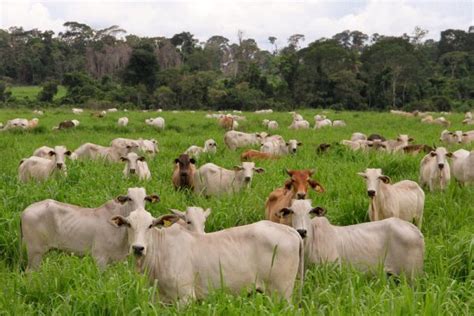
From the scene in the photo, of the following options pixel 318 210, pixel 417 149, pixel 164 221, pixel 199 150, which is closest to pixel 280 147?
pixel 199 150

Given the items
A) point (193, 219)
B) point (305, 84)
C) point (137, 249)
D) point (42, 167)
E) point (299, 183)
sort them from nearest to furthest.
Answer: point (137, 249) → point (193, 219) → point (299, 183) → point (42, 167) → point (305, 84)

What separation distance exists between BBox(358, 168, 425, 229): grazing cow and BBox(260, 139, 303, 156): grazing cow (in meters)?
6.61

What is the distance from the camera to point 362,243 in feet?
18.5

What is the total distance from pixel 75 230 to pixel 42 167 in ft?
13.7

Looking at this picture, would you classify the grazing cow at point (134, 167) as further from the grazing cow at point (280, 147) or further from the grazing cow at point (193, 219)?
the grazing cow at point (280, 147)

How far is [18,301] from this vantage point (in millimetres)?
3914

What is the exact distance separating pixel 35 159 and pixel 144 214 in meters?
6.00

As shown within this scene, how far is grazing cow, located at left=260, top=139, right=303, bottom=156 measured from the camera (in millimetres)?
14016

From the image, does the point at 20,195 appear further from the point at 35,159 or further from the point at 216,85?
the point at 216,85

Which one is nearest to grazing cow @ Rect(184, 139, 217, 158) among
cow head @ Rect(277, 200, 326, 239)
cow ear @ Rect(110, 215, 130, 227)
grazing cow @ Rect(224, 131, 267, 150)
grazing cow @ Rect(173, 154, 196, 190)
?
grazing cow @ Rect(224, 131, 267, 150)

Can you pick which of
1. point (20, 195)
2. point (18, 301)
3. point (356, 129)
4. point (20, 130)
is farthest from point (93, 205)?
point (356, 129)

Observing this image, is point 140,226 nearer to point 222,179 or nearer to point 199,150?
point 222,179

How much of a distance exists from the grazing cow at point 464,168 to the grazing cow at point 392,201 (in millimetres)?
2809

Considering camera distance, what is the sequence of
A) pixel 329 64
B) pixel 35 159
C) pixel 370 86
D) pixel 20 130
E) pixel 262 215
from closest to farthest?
pixel 262 215
pixel 35 159
pixel 20 130
pixel 370 86
pixel 329 64
